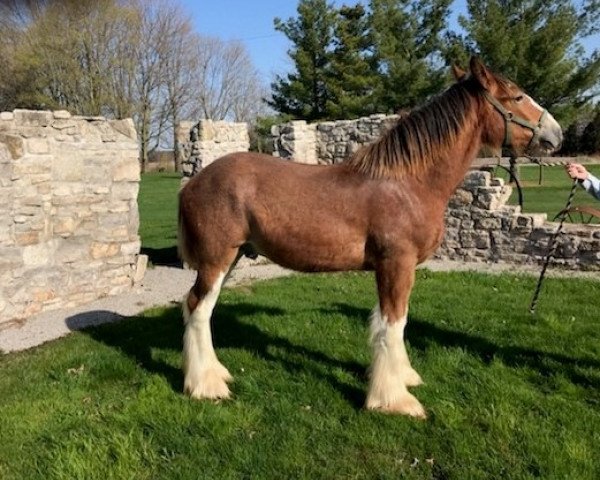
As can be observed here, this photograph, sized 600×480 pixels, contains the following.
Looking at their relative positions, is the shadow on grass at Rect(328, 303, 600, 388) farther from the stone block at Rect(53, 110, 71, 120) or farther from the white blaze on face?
the stone block at Rect(53, 110, 71, 120)

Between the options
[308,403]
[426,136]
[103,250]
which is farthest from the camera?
[103,250]

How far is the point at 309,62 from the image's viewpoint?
30703 mm

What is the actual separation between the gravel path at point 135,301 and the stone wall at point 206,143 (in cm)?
176

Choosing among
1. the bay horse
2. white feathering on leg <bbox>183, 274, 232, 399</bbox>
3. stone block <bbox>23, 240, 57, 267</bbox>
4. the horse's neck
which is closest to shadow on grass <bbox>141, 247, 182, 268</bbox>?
stone block <bbox>23, 240, 57, 267</bbox>

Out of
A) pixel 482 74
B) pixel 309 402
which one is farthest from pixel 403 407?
pixel 482 74

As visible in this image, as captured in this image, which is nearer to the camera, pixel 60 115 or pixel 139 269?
pixel 60 115

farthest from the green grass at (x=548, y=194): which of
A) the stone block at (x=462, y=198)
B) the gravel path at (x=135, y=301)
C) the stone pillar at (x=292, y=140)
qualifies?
the stone pillar at (x=292, y=140)

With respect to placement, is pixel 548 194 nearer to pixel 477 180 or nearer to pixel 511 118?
pixel 477 180

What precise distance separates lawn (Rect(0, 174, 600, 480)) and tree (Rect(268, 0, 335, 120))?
25750 mm

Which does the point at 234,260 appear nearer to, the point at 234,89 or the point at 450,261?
the point at 450,261

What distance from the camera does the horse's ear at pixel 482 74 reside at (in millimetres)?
3691

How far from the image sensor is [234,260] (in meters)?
4.17

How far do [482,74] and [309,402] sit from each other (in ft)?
8.18

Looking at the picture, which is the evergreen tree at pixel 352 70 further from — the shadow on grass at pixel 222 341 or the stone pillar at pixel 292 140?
the shadow on grass at pixel 222 341
